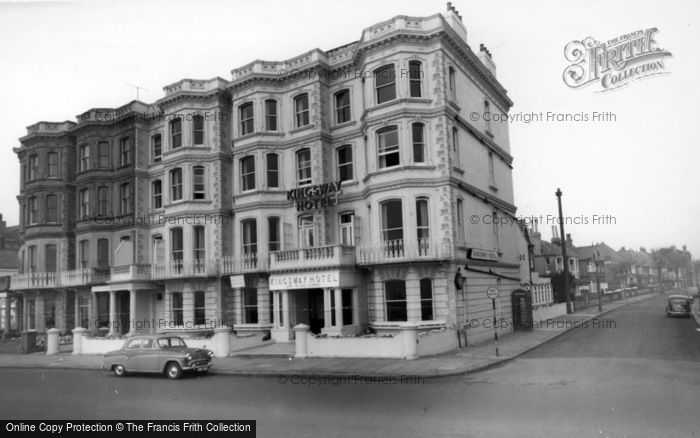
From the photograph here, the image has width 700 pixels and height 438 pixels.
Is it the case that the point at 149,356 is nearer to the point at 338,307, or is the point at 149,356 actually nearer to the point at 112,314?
the point at 338,307

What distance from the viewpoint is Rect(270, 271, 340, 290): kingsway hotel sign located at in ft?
77.5

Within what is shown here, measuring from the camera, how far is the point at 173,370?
1736 cm

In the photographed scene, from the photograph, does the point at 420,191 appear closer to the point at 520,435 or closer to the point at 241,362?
the point at 241,362

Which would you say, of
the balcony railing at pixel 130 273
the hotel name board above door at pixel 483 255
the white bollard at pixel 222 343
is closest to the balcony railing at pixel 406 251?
the hotel name board above door at pixel 483 255

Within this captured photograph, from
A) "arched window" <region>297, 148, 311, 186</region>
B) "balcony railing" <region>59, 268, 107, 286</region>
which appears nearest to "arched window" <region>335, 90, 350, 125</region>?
"arched window" <region>297, 148, 311, 186</region>

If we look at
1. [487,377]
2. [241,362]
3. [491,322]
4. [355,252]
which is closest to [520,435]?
[487,377]

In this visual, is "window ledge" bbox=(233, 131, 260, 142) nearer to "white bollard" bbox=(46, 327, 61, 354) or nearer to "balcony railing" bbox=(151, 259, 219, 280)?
"balcony railing" bbox=(151, 259, 219, 280)

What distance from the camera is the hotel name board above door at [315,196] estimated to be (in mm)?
25688

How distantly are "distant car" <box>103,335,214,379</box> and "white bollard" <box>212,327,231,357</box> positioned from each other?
3.66 meters

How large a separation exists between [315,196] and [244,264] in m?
5.90

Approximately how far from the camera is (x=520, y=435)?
357 inches

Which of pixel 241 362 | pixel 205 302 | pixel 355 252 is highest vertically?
pixel 355 252

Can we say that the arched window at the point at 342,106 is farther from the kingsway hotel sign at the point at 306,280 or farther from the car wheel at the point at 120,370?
the car wheel at the point at 120,370

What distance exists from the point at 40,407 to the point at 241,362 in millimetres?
8243
